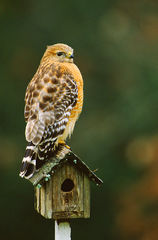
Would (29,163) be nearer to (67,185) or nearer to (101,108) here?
(67,185)

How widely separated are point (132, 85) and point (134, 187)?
2.35m

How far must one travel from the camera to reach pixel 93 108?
42.3 ft

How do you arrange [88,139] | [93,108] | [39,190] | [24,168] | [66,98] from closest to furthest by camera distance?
[24,168]
[39,190]
[66,98]
[88,139]
[93,108]

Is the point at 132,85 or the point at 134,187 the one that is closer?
the point at 134,187

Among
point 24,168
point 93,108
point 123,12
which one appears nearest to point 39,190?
point 24,168

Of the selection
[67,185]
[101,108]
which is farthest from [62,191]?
[101,108]

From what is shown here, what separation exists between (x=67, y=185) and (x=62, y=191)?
0.20 metres

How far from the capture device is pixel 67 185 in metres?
4.94

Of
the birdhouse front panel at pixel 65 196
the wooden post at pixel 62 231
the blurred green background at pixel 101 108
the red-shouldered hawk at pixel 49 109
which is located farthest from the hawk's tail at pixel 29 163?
the blurred green background at pixel 101 108

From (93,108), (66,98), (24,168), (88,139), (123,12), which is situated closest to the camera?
(24,168)

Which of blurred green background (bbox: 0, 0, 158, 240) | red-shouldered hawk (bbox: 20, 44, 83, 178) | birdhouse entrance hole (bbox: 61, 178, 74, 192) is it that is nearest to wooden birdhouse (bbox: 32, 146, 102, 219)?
birdhouse entrance hole (bbox: 61, 178, 74, 192)

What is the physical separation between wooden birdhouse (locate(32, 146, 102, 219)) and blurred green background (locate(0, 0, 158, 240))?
6904 millimetres

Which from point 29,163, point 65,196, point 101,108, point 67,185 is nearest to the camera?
point 29,163

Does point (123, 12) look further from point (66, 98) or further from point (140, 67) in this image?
point (66, 98)
